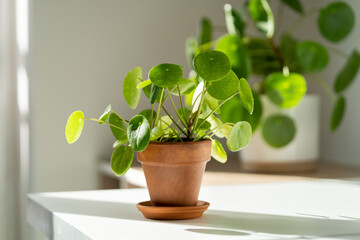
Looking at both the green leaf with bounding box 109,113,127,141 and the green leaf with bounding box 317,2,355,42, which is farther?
the green leaf with bounding box 317,2,355,42

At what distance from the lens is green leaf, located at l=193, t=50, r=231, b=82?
28.9 inches

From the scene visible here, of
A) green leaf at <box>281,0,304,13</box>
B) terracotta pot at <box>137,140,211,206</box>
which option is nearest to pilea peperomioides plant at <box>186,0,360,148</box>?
green leaf at <box>281,0,304,13</box>

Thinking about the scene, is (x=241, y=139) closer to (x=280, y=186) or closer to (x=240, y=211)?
(x=240, y=211)

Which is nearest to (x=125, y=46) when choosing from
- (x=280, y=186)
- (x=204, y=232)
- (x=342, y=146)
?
(x=342, y=146)

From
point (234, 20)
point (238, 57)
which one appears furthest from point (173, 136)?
point (234, 20)

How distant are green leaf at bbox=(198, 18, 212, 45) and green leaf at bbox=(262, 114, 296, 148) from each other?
15.8 inches

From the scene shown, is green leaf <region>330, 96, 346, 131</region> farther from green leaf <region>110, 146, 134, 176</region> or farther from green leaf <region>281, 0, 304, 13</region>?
green leaf <region>110, 146, 134, 176</region>

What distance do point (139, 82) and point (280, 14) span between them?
1609mm

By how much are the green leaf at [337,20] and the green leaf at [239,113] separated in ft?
1.04

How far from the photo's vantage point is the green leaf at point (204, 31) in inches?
75.4

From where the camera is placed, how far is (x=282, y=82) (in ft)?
5.41

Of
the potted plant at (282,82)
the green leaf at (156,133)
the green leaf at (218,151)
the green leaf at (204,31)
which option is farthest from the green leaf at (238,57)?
the green leaf at (156,133)

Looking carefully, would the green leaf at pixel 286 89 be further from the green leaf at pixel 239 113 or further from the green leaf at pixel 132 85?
the green leaf at pixel 132 85

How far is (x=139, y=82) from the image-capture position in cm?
84
